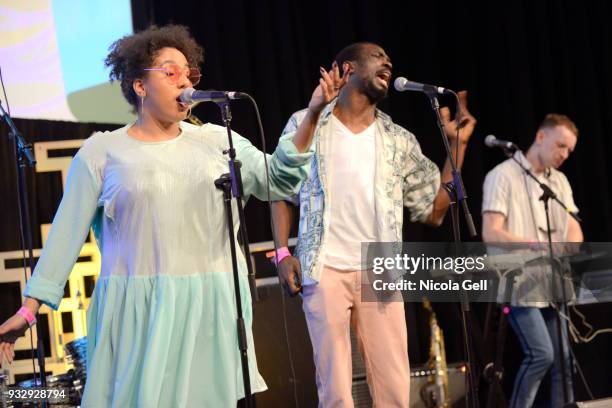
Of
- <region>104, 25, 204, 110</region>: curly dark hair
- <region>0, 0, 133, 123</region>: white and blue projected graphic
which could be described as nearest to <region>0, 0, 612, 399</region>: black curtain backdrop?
<region>0, 0, 133, 123</region>: white and blue projected graphic

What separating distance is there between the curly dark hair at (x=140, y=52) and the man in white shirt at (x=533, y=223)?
2956 mm

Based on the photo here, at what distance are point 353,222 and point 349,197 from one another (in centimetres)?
12

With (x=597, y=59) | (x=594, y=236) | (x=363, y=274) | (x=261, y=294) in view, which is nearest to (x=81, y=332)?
(x=261, y=294)

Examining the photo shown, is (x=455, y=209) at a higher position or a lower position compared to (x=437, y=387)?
higher

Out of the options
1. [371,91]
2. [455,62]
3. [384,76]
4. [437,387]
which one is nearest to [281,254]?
[371,91]

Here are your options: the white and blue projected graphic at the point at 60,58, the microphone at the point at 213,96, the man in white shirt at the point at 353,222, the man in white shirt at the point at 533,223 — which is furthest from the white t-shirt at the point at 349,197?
the white and blue projected graphic at the point at 60,58

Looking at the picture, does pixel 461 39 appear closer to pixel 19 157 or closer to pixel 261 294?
pixel 261 294

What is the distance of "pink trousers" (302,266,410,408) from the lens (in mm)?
3520

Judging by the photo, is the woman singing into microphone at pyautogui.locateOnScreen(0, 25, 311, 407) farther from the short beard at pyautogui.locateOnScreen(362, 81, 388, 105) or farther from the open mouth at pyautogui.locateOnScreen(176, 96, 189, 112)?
the short beard at pyautogui.locateOnScreen(362, 81, 388, 105)

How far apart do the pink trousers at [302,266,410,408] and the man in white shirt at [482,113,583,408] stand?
1.93m

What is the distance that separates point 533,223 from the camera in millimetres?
5590

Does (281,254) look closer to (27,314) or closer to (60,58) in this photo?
(27,314)

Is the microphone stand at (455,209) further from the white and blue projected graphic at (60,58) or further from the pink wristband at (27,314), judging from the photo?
the white and blue projected graphic at (60,58)

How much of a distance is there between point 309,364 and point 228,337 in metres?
2.06
